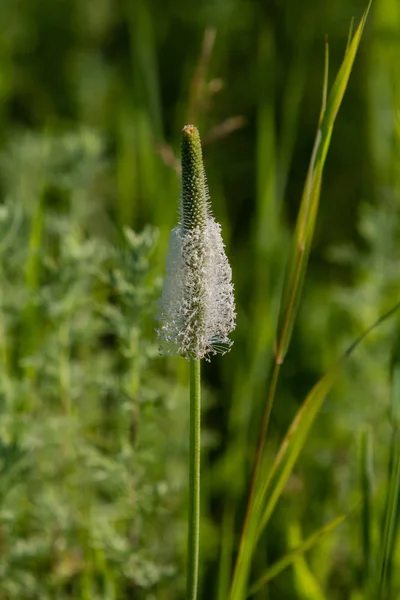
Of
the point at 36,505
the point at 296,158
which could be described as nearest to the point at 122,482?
the point at 36,505

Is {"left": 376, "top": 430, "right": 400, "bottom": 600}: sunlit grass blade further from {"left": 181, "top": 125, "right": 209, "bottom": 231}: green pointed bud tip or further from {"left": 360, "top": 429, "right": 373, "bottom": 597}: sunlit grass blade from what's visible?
{"left": 181, "top": 125, "right": 209, "bottom": 231}: green pointed bud tip

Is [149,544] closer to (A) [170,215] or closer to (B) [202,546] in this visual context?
(B) [202,546]

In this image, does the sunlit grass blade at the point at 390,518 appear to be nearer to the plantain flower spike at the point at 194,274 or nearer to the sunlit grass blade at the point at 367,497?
the sunlit grass blade at the point at 367,497

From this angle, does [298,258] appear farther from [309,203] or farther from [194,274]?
[194,274]

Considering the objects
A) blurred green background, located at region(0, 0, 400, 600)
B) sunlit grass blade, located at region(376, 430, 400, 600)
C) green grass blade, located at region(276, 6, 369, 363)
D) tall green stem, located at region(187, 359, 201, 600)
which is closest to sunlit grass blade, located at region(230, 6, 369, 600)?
green grass blade, located at region(276, 6, 369, 363)

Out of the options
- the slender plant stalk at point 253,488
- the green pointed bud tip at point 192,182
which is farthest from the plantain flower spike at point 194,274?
the slender plant stalk at point 253,488

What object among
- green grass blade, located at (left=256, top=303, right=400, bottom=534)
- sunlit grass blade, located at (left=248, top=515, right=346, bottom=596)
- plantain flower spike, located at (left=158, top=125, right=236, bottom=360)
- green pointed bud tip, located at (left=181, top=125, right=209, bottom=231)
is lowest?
sunlit grass blade, located at (left=248, top=515, right=346, bottom=596)
